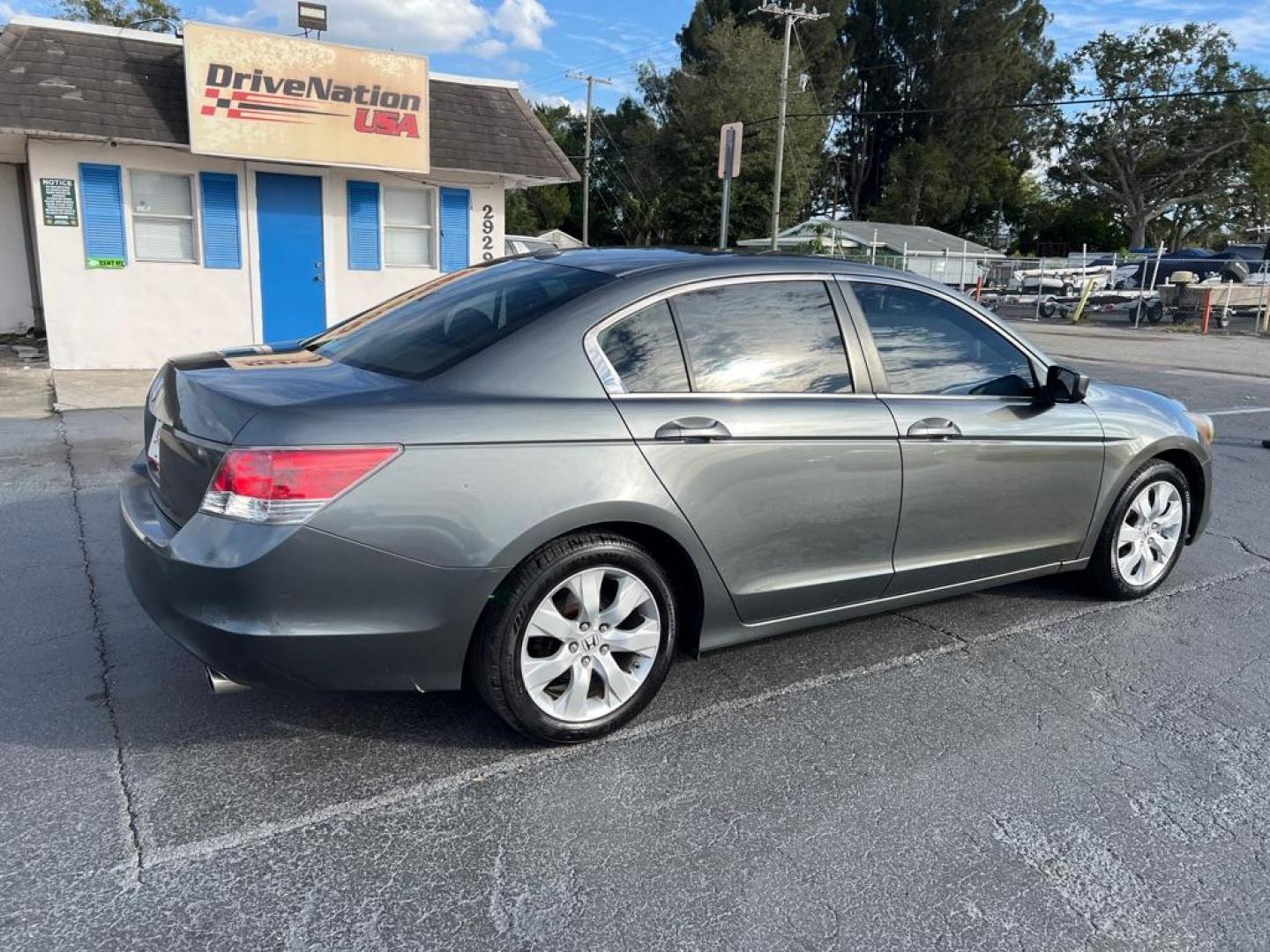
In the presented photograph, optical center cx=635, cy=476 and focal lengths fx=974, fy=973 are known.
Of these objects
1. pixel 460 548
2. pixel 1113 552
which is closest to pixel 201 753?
pixel 460 548

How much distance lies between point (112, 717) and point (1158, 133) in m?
69.3

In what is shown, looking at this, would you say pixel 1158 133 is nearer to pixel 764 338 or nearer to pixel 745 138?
pixel 745 138

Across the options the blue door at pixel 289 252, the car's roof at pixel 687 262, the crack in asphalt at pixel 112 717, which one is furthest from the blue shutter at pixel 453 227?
the car's roof at pixel 687 262

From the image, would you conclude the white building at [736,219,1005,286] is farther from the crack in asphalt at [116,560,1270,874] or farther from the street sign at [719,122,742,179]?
the crack in asphalt at [116,560,1270,874]

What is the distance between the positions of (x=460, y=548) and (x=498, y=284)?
4.10 feet

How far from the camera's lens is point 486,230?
1351 centimetres

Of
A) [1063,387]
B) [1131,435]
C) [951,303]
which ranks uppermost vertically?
[951,303]

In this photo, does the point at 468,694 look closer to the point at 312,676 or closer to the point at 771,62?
the point at 312,676

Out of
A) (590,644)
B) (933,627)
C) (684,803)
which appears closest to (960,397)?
(933,627)

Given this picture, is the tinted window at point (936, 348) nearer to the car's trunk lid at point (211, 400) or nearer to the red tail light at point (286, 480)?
the car's trunk lid at point (211, 400)

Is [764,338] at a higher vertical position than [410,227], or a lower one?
lower

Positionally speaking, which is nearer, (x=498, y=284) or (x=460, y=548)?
(x=460, y=548)

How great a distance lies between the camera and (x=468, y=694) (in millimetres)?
3492

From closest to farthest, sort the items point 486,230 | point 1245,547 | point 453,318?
point 453,318
point 1245,547
point 486,230
